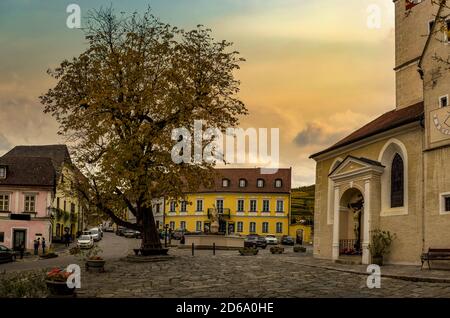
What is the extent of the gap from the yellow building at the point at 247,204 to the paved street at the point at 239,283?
4798 centimetres

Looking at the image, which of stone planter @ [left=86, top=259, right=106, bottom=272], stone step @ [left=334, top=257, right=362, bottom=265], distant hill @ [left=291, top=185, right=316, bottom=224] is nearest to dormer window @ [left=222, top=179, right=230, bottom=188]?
distant hill @ [left=291, top=185, right=316, bottom=224]

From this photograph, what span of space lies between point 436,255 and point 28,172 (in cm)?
4023

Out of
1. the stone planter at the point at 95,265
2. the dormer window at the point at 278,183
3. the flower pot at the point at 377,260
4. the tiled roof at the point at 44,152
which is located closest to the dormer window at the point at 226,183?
the dormer window at the point at 278,183

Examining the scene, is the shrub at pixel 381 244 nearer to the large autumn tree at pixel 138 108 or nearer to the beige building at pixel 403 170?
the beige building at pixel 403 170

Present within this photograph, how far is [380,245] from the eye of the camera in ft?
77.0

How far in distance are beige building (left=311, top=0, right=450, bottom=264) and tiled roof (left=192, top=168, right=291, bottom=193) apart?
39965mm

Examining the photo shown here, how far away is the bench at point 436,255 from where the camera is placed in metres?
19.6

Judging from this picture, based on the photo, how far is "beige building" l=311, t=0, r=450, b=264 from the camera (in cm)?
2098

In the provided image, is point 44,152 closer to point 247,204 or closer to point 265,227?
point 247,204

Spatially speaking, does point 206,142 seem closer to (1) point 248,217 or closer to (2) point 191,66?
(2) point 191,66

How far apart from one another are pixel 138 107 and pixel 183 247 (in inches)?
796

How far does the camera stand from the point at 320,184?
32.1 metres
